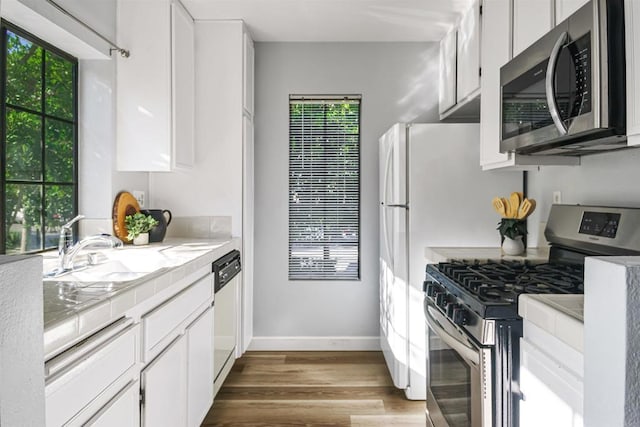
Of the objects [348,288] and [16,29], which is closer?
[16,29]

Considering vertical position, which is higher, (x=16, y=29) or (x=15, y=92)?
(x=16, y=29)

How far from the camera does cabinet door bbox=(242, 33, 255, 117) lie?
125 inches

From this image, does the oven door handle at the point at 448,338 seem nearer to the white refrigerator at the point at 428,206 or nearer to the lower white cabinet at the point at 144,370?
the white refrigerator at the point at 428,206

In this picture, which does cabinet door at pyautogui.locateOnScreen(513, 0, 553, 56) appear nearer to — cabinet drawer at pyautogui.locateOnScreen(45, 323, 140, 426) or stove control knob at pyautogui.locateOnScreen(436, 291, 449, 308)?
stove control knob at pyautogui.locateOnScreen(436, 291, 449, 308)

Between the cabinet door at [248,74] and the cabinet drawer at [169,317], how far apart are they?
152 cm

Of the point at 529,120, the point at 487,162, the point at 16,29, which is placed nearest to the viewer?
the point at 529,120

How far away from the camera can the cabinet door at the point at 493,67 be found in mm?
2053

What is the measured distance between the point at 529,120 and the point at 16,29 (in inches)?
88.7

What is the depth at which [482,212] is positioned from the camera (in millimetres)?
2695

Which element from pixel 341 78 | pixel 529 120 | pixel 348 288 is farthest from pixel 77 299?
pixel 341 78

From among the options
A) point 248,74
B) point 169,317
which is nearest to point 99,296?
point 169,317

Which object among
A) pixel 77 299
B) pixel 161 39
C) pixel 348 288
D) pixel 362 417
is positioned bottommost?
pixel 362 417

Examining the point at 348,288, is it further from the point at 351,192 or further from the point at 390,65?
the point at 390,65

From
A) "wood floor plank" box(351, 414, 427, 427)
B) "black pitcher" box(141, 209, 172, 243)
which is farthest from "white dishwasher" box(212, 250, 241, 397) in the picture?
"wood floor plank" box(351, 414, 427, 427)
